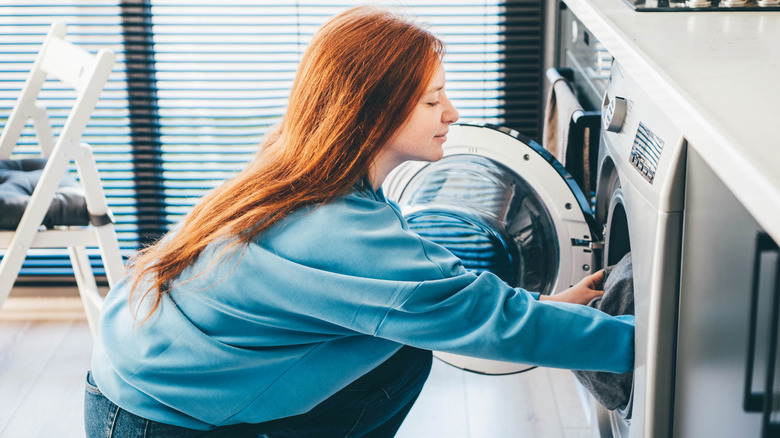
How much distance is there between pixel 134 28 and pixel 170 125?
30 cm

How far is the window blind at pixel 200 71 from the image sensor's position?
2.53 m

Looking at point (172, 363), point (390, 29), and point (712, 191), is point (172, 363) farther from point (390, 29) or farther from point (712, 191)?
point (712, 191)

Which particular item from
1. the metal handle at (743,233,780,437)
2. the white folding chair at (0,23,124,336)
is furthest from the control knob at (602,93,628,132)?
the white folding chair at (0,23,124,336)

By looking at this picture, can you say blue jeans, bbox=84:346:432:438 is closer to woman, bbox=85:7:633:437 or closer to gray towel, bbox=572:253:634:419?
woman, bbox=85:7:633:437

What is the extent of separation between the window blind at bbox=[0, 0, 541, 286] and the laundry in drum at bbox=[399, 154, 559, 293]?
982 mm

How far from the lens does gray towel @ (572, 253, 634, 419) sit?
3.64 ft

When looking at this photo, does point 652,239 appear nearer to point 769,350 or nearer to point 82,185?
point 769,350

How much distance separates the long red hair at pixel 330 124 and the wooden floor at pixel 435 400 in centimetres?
94

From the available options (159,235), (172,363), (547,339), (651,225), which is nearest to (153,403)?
(172,363)

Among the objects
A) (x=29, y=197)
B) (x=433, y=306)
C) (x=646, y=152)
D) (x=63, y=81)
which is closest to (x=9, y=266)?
(x=29, y=197)

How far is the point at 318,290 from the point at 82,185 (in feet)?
3.92

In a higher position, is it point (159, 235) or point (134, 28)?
point (134, 28)

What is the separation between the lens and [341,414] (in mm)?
1258

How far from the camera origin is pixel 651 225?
3.01 feet
